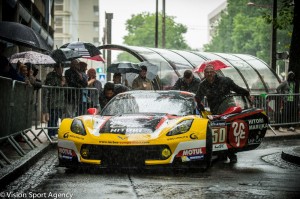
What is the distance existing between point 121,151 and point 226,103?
3.31m

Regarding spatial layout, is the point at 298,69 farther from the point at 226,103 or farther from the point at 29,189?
the point at 29,189

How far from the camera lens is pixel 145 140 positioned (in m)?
8.86

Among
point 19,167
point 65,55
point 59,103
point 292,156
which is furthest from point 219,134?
point 65,55

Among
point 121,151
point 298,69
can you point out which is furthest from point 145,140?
point 298,69

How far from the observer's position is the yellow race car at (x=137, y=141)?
8875mm

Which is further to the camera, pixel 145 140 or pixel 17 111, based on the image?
pixel 17 111

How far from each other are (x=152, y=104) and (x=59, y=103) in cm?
449

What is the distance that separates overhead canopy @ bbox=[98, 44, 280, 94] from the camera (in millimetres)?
22141

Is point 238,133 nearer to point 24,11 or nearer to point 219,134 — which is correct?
point 219,134

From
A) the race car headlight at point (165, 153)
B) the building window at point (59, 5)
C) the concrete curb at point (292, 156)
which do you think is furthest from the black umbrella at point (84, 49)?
the building window at point (59, 5)

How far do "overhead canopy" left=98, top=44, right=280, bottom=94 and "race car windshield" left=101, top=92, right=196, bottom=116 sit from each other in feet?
34.3

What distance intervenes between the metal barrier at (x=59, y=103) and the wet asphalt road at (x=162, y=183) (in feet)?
11.7

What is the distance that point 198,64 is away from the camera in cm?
2488

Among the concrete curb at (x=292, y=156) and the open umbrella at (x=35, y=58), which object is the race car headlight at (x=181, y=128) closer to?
the concrete curb at (x=292, y=156)
